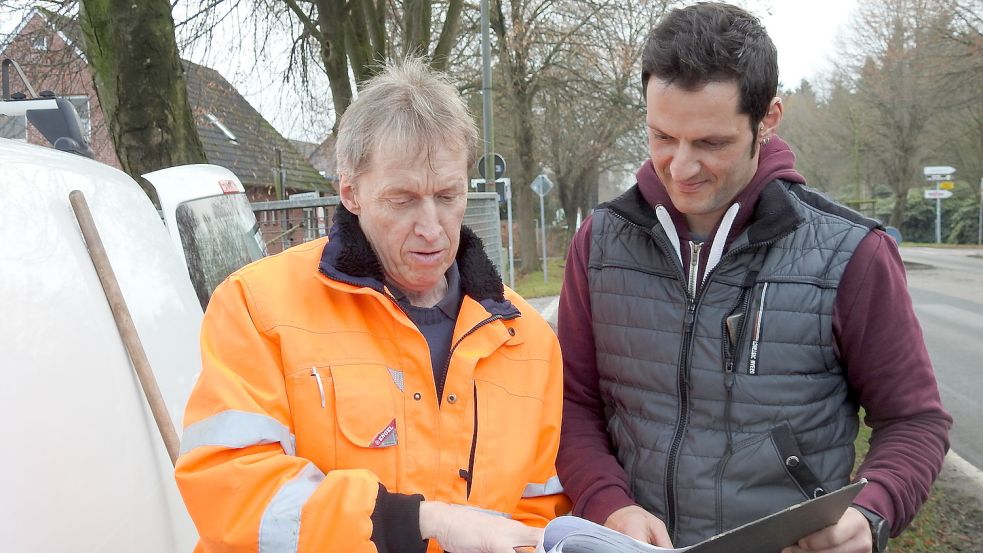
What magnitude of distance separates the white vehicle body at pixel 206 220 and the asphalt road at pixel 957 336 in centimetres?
515

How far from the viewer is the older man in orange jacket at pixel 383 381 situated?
1505 mm

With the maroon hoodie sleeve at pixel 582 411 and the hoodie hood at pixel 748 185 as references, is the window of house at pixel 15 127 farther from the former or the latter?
the hoodie hood at pixel 748 185

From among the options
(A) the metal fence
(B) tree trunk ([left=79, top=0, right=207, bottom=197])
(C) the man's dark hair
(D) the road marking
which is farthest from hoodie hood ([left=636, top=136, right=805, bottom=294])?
(A) the metal fence

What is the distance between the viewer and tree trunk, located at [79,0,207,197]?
6.31 m

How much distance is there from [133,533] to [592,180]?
37076 millimetres

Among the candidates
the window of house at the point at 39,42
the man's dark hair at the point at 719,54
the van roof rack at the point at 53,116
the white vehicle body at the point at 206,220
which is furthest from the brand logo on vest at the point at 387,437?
the window of house at the point at 39,42

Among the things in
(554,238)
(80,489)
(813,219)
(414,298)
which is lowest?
(554,238)

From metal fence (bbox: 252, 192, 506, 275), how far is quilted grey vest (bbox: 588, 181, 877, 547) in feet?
22.0

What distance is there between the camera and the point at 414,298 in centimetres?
197

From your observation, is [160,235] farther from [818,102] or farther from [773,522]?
[818,102]

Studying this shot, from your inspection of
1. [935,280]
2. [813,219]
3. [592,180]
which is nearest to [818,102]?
[592,180]

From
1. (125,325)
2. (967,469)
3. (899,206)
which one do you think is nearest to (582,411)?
(125,325)

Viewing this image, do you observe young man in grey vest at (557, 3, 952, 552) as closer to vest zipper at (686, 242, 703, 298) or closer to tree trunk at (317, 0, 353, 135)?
vest zipper at (686, 242, 703, 298)

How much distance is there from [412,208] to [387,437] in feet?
1.62
